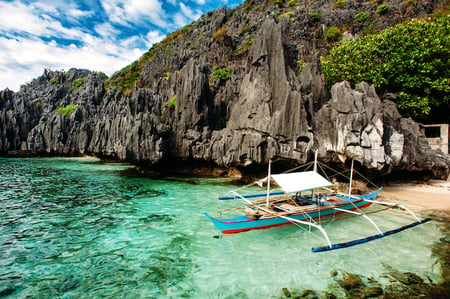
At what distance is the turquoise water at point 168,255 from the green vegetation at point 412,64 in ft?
55.8

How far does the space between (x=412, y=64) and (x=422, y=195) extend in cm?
1420

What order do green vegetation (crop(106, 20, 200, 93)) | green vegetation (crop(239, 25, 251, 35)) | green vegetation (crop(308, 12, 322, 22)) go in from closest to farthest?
green vegetation (crop(308, 12, 322, 22))
green vegetation (crop(239, 25, 251, 35))
green vegetation (crop(106, 20, 200, 93))

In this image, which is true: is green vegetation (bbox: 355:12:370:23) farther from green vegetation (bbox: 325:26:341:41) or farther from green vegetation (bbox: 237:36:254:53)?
green vegetation (bbox: 237:36:254:53)

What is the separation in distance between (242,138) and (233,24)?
55.0 metres

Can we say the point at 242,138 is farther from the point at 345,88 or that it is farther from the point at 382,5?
the point at 382,5

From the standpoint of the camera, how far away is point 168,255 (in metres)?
9.71

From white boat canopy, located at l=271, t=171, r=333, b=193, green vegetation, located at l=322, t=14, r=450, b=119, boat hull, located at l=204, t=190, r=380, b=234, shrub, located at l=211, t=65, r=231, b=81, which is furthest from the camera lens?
shrub, located at l=211, t=65, r=231, b=81

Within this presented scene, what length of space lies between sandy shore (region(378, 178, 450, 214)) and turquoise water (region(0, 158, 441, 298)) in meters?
3.21

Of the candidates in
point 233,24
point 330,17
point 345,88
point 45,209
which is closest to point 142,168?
point 45,209

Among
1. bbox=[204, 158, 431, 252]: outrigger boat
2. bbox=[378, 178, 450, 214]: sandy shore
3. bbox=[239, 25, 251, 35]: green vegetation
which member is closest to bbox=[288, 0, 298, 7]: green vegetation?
bbox=[239, 25, 251, 35]: green vegetation

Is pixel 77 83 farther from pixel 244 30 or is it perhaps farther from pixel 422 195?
pixel 422 195

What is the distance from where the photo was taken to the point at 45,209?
15.7m

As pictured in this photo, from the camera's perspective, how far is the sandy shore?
16266 mm

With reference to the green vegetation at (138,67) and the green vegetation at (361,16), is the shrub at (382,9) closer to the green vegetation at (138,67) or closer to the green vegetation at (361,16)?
the green vegetation at (361,16)
